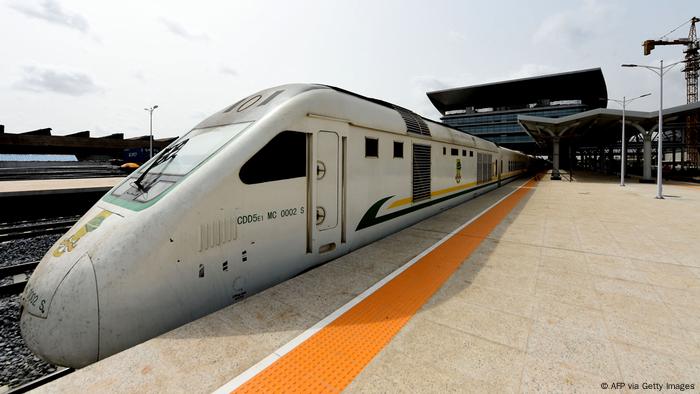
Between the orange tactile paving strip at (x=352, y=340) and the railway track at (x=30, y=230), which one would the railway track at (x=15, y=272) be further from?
Answer: the orange tactile paving strip at (x=352, y=340)

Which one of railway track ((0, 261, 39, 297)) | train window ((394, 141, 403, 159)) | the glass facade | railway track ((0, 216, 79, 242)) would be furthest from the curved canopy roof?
railway track ((0, 261, 39, 297))

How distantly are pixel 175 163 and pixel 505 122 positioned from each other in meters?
97.6

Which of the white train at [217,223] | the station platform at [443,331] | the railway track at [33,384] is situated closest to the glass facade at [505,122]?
the station platform at [443,331]

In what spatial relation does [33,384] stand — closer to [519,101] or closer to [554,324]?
[554,324]

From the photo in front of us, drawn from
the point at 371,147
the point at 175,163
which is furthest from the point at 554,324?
the point at 175,163

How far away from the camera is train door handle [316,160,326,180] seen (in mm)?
5363

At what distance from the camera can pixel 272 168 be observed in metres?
4.56

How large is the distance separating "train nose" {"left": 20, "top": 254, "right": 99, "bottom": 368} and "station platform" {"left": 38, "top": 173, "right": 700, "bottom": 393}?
1.61 feet

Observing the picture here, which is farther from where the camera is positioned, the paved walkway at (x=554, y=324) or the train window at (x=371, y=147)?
the train window at (x=371, y=147)

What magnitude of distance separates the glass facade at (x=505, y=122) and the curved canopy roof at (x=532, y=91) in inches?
218

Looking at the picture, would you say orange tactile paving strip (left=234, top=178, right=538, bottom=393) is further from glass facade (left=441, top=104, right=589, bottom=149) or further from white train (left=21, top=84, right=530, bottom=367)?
glass facade (left=441, top=104, right=589, bottom=149)

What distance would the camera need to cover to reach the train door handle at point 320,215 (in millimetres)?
5426

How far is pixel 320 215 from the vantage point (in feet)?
18.0

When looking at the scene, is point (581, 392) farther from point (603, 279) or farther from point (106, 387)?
point (106, 387)
